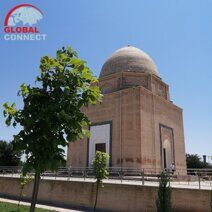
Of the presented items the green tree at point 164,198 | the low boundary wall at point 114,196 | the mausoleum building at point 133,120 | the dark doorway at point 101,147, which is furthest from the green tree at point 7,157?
the green tree at point 164,198

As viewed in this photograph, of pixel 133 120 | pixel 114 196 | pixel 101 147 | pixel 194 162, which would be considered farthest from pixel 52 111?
pixel 194 162

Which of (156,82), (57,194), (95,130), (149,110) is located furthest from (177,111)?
(57,194)

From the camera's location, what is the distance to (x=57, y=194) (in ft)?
50.6

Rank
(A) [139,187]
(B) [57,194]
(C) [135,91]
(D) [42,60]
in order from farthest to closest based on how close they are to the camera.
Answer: (C) [135,91] < (B) [57,194] < (A) [139,187] < (D) [42,60]

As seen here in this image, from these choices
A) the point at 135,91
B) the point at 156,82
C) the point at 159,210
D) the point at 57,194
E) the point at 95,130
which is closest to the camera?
the point at 159,210

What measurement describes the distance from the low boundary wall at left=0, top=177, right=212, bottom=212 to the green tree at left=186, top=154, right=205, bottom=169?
101 ft

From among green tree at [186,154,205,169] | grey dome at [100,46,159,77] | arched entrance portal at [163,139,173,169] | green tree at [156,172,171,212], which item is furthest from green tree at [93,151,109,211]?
green tree at [186,154,205,169]

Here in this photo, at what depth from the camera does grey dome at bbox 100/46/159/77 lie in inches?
1051

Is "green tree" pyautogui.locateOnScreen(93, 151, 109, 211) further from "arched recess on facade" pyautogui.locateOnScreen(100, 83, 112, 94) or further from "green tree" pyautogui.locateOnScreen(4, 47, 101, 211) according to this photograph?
"arched recess on facade" pyautogui.locateOnScreen(100, 83, 112, 94)

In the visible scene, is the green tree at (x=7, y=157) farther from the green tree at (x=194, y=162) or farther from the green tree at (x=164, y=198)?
the green tree at (x=164, y=198)

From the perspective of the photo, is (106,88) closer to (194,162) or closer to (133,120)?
(133,120)

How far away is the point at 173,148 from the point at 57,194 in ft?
48.1

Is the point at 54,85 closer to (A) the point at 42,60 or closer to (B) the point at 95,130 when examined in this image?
(A) the point at 42,60

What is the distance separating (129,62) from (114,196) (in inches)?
675
